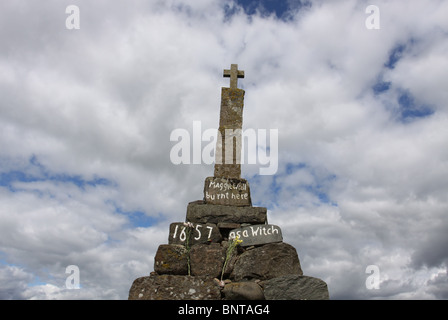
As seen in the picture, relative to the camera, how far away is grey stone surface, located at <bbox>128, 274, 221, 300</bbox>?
17.2 feet

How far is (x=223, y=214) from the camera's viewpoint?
667cm

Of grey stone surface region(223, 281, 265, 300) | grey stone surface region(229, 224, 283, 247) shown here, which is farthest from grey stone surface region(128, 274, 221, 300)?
grey stone surface region(229, 224, 283, 247)

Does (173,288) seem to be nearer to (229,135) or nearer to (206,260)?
(206,260)

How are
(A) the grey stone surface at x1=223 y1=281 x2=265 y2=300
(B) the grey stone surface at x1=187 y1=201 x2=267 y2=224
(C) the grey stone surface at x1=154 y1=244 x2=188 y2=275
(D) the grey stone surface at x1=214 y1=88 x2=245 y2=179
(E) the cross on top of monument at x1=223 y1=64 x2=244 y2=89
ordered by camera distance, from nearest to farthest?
(A) the grey stone surface at x1=223 y1=281 x2=265 y2=300, (C) the grey stone surface at x1=154 y1=244 x2=188 y2=275, (B) the grey stone surface at x1=187 y1=201 x2=267 y2=224, (D) the grey stone surface at x1=214 y1=88 x2=245 y2=179, (E) the cross on top of monument at x1=223 y1=64 x2=244 y2=89

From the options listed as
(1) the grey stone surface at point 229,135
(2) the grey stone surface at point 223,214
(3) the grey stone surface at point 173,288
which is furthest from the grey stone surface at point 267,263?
(1) the grey stone surface at point 229,135

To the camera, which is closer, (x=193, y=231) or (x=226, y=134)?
(x=193, y=231)

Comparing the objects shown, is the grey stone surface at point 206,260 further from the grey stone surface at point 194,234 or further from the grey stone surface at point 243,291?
the grey stone surface at point 243,291

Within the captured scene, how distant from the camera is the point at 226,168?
→ 7.44 metres

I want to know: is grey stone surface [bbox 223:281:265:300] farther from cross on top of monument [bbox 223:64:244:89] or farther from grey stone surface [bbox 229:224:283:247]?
cross on top of monument [bbox 223:64:244:89]

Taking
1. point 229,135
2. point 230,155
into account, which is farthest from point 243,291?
point 229,135

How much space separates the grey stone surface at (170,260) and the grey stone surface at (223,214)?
900 mm
